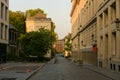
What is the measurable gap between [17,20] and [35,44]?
3902cm

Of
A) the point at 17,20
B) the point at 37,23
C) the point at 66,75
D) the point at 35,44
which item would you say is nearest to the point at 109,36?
the point at 66,75

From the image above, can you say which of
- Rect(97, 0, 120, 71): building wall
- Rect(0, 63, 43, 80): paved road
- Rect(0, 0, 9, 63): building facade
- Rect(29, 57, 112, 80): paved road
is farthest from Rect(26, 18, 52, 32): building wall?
Rect(0, 63, 43, 80): paved road

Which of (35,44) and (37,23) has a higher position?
(37,23)

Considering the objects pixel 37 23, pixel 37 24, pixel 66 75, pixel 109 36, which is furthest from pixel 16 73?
pixel 37 23

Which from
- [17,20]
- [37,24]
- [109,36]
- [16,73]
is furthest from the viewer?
[37,24]

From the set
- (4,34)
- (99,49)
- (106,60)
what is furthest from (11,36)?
(106,60)

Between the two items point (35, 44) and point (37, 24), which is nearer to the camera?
point (35, 44)

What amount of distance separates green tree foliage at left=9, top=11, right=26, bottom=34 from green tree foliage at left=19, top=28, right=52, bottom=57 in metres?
35.3

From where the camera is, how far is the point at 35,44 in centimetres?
7144

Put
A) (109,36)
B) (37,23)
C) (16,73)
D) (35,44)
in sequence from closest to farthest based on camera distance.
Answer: (16,73) → (109,36) → (35,44) → (37,23)

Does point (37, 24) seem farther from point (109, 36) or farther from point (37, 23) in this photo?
point (109, 36)

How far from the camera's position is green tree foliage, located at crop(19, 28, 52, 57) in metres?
71.3

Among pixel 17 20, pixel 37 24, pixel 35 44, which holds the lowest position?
pixel 35 44

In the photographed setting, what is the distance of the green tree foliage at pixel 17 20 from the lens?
108 metres
